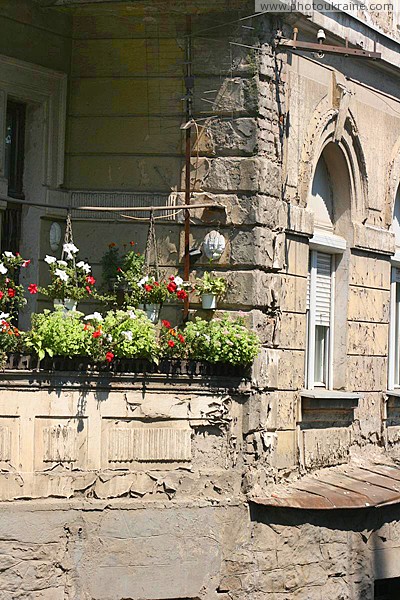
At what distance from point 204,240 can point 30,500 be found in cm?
345

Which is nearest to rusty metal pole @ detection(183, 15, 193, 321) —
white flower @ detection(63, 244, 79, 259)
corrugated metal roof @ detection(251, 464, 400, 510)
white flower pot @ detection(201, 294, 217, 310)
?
white flower pot @ detection(201, 294, 217, 310)

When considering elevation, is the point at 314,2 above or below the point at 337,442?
above

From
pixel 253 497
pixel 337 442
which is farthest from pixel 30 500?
pixel 337 442

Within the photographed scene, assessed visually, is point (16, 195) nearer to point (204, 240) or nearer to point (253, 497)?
point (204, 240)

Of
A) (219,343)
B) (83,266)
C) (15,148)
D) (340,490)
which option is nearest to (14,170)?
(15,148)

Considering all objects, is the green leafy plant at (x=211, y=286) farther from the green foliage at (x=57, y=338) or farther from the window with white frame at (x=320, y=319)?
the window with white frame at (x=320, y=319)

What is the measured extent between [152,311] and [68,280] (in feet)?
3.15

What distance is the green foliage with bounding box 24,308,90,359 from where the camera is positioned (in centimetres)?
1354

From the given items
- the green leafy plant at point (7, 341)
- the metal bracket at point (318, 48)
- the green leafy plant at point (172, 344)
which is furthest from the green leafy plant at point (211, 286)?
the metal bracket at point (318, 48)

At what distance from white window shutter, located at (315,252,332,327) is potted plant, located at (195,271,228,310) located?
230 centimetres

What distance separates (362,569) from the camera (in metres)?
16.0

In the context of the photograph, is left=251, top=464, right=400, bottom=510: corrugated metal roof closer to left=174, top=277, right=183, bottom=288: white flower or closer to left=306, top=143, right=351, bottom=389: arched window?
left=306, top=143, right=351, bottom=389: arched window

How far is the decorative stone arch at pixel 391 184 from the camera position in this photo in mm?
18281

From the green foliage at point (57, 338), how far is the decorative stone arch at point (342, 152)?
3.64 m
